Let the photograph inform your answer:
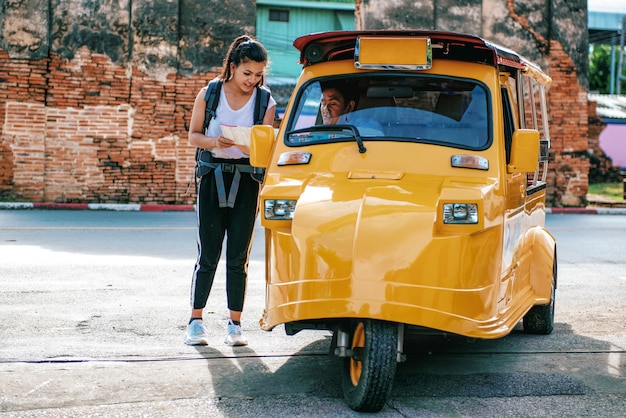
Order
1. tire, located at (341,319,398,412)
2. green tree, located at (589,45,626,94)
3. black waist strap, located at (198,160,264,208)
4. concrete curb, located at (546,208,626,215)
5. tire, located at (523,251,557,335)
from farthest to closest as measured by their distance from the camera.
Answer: green tree, located at (589,45,626,94) < concrete curb, located at (546,208,626,215) < tire, located at (523,251,557,335) < black waist strap, located at (198,160,264,208) < tire, located at (341,319,398,412)

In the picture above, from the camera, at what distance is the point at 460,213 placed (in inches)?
194

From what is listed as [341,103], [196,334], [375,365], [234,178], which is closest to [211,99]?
[234,178]

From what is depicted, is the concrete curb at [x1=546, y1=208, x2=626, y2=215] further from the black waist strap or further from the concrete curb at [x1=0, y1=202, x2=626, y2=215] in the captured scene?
the black waist strap

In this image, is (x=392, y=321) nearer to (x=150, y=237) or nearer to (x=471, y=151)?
(x=471, y=151)

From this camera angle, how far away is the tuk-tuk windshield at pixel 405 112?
18.8 feet

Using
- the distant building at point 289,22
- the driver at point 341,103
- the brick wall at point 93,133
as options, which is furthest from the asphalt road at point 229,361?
the distant building at point 289,22

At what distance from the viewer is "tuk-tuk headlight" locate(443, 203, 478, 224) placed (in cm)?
491

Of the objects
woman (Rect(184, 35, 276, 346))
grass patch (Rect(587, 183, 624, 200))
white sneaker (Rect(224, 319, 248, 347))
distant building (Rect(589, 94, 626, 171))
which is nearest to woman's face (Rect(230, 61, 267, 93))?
woman (Rect(184, 35, 276, 346))

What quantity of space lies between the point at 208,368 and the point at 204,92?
1.98 metres

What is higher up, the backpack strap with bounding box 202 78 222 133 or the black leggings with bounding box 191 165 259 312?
the backpack strap with bounding box 202 78 222 133

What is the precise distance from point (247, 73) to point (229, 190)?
2.63 ft

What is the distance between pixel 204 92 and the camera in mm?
6637

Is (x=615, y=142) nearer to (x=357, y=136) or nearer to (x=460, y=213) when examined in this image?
(x=357, y=136)

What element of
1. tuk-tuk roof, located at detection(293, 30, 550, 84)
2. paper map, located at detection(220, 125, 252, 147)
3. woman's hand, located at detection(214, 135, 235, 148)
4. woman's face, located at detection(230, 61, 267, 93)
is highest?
tuk-tuk roof, located at detection(293, 30, 550, 84)
